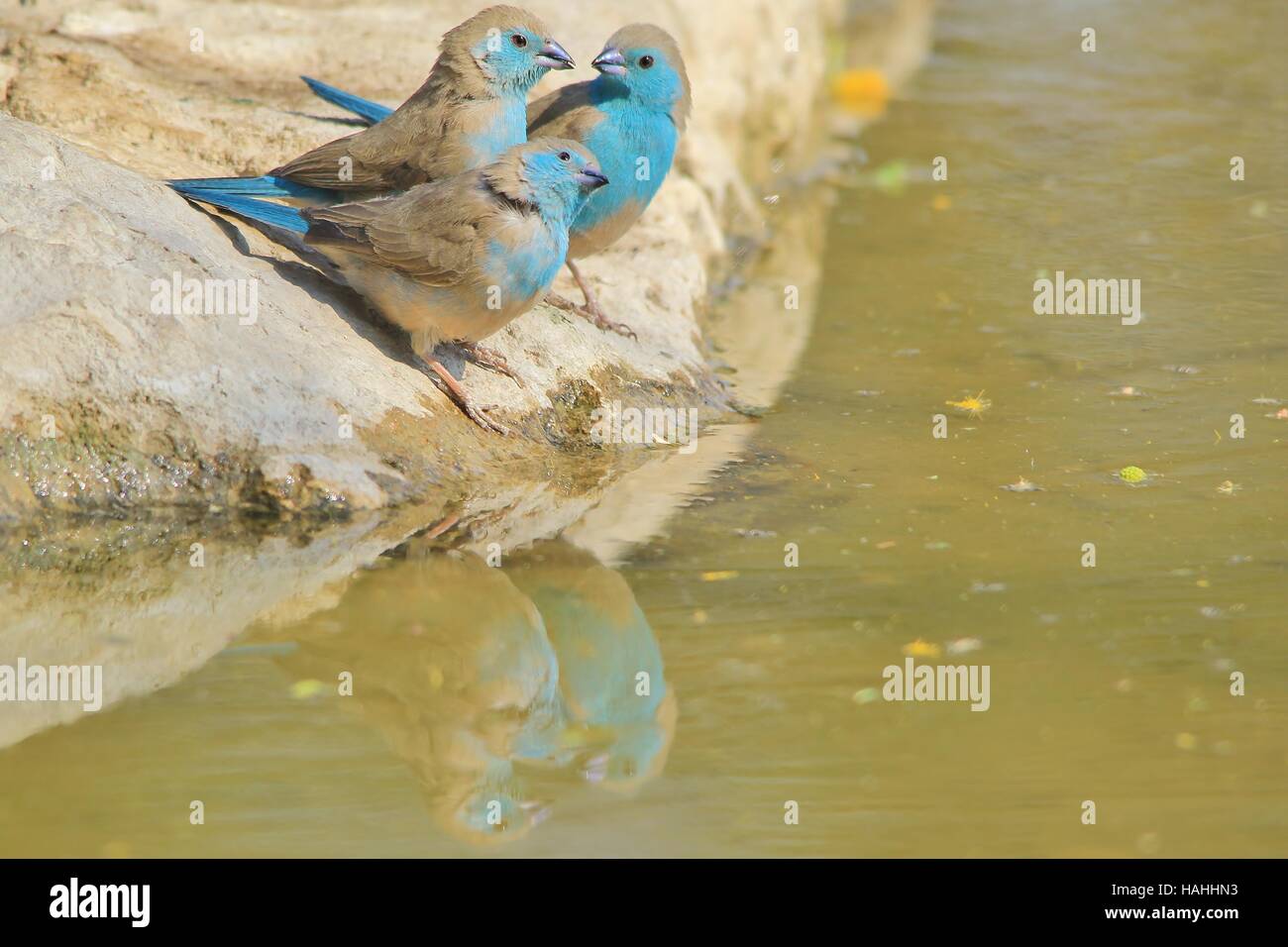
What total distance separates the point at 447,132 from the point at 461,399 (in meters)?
1.01

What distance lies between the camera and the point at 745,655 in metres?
4.38

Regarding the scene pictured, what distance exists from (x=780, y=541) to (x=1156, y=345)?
9.20 feet

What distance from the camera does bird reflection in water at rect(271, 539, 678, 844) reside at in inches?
149

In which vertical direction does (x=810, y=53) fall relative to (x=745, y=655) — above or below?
above

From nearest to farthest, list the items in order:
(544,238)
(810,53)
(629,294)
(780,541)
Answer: (780,541), (544,238), (629,294), (810,53)

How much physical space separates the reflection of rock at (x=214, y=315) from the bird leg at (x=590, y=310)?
→ 0.08 m

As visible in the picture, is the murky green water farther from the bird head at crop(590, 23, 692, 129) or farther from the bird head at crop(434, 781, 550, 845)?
the bird head at crop(590, 23, 692, 129)

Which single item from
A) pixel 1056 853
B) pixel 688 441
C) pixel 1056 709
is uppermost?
pixel 688 441

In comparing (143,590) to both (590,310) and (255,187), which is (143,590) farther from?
(590,310)

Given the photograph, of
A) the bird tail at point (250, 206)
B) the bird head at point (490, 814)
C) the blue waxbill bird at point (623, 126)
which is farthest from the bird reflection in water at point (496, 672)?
the blue waxbill bird at point (623, 126)

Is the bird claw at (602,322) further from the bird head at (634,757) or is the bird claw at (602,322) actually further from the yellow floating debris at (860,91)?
the yellow floating debris at (860,91)

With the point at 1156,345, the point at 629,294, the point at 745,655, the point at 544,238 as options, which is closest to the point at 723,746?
the point at 745,655

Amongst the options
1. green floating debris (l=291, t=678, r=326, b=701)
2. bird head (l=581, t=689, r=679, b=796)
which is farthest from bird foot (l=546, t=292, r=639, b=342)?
bird head (l=581, t=689, r=679, b=796)

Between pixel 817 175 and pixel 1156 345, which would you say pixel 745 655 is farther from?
pixel 817 175
